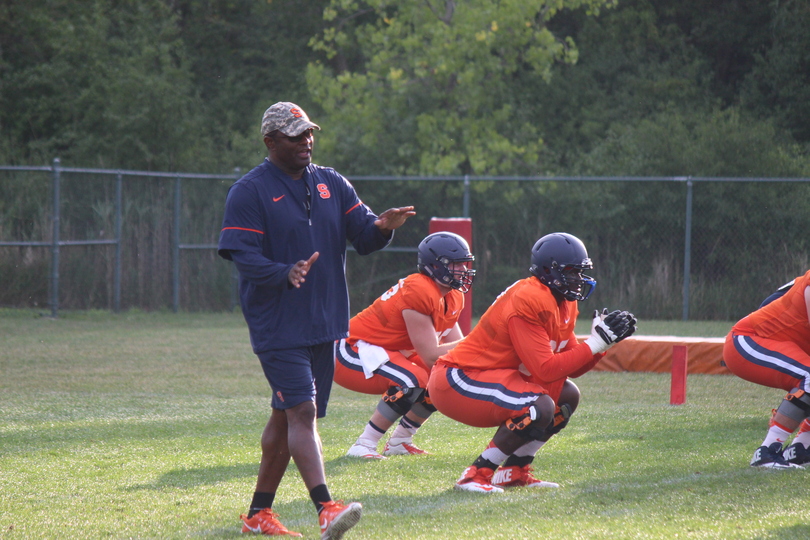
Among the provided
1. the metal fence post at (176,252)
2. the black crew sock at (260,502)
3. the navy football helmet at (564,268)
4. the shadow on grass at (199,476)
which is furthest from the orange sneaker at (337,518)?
the metal fence post at (176,252)

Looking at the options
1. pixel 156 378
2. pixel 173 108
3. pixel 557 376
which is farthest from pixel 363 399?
pixel 173 108

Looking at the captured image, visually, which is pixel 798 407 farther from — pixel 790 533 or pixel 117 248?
pixel 117 248

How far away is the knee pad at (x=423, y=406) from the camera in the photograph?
6.30 m

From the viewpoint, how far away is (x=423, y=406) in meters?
6.30

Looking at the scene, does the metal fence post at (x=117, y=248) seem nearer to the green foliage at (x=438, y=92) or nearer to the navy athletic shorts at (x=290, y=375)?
the green foliage at (x=438, y=92)

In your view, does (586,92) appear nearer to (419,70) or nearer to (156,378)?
(419,70)

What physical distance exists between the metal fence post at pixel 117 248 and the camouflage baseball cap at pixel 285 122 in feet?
40.2

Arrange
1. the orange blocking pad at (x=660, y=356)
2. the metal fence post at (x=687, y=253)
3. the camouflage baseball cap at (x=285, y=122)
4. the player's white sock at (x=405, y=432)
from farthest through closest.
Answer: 1. the metal fence post at (x=687, y=253)
2. the orange blocking pad at (x=660, y=356)
3. the player's white sock at (x=405, y=432)
4. the camouflage baseball cap at (x=285, y=122)

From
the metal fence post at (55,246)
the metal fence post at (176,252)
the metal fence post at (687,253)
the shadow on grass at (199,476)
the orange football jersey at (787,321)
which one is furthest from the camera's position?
the metal fence post at (176,252)

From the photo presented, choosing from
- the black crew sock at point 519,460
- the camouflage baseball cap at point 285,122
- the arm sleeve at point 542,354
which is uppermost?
the camouflage baseball cap at point 285,122

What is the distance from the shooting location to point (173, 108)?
24.1 metres

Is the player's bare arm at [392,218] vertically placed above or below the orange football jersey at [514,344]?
above

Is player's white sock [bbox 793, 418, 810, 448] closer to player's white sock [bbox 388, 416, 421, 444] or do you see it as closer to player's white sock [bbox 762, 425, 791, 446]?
player's white sock [bbox 762, 425, 791, 446]

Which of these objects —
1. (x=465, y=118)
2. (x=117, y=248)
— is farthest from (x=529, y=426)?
(x=465, y=118)
